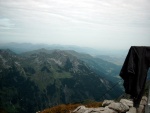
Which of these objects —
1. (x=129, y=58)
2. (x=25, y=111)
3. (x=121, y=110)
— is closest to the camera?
(x=129, y=58)

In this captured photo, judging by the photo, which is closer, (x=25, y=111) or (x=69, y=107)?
(x=69, y=107)

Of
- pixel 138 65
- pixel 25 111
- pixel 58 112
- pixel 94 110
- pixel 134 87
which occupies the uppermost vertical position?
pixel 138 65

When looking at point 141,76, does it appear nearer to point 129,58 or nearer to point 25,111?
point 129,58

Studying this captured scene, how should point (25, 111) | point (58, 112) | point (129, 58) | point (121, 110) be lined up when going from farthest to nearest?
point (25, 111) → point (58, 112) → point (121, 110) → point (129, 58)

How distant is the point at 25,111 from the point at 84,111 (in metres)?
195

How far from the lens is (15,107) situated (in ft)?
655

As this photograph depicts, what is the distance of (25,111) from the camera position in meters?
198

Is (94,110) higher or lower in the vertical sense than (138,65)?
lower

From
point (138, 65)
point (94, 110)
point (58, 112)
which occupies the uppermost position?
point (138, 65)

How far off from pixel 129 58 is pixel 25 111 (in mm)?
203806

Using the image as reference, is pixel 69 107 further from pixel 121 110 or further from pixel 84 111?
pixel 121 110

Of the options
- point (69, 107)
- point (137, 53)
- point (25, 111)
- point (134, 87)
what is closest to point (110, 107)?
point (69, 107)

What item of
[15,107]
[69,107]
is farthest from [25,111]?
[69,107]

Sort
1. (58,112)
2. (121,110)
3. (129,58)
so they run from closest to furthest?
(129,58) → (121,110) → (58,112)
